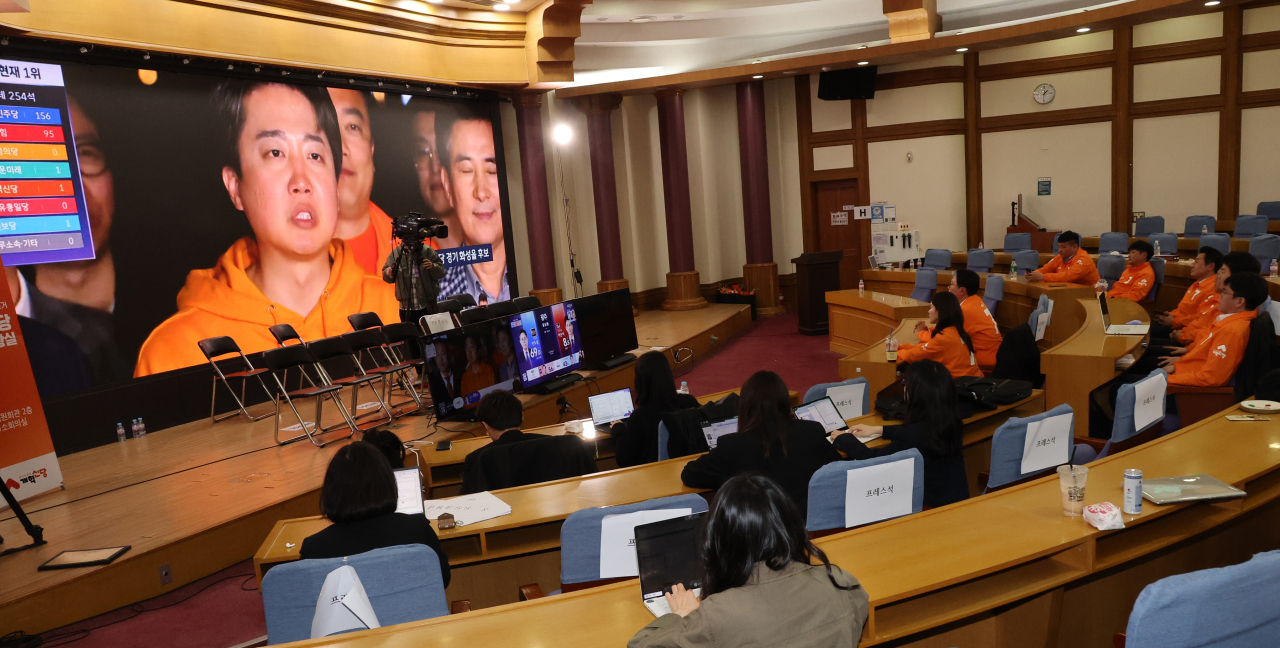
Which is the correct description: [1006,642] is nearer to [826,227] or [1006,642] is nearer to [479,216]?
[479,216]

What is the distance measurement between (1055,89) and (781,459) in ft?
37.8

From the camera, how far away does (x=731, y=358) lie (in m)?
9.79

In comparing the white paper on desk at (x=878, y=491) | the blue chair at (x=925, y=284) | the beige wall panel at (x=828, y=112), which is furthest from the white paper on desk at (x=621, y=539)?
the beige wall panel at (x=828, y=112)

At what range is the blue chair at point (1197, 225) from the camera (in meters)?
10.7

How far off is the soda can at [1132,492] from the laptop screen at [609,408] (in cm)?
262

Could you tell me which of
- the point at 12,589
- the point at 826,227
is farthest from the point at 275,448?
the point at 826,227

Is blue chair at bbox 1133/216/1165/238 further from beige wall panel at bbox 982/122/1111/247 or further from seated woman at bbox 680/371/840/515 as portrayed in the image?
seated woman at bbox 680/371/840/515

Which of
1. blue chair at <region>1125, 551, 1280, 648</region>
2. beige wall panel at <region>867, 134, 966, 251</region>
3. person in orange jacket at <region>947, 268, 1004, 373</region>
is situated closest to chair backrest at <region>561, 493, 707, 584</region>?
blue chair at <region>1125, 551, 1280, 648</region>

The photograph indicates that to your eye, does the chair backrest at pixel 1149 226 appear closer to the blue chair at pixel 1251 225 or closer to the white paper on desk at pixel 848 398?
the blue chair at pixel 1251 225

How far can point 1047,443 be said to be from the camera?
3.43 m

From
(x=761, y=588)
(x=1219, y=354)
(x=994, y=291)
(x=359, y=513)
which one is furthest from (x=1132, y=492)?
(x=994, y=291)

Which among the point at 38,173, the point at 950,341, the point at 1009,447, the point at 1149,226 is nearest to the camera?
the point at 1009,447

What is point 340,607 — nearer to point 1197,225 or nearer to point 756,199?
point 756,199

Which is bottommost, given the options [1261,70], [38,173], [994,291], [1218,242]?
[994,291]
